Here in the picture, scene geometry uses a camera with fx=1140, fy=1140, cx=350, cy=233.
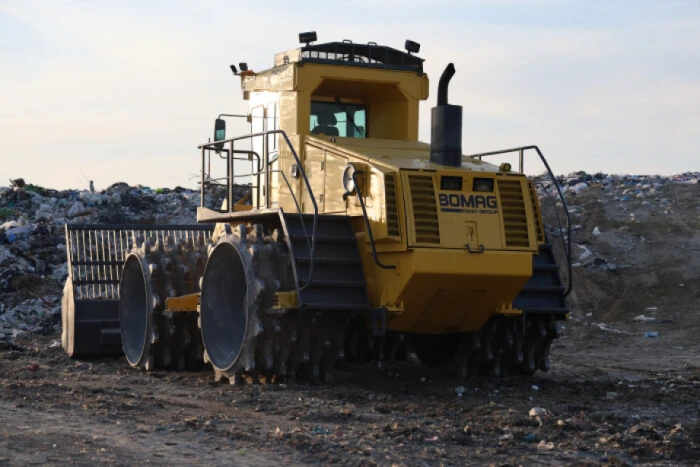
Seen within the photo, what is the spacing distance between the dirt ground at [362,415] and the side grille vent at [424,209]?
55.6 inches

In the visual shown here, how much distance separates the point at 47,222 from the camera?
2269 cm

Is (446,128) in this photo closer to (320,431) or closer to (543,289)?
(543,289)

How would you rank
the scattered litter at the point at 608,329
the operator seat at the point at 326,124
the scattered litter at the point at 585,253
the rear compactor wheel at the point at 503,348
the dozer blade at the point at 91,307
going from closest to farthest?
the rear compactor wheel at the point at 503,348 < the operator seat at the point at 326,124 < the dozer blade at the point at 91,307 < the scattered litter at the point at 608,329 < the scattered litter at the point at 585,253

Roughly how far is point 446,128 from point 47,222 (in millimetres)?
14043

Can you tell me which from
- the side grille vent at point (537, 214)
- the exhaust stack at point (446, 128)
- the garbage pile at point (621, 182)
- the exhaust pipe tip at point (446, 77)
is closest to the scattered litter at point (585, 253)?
the garbage pile at point (621, 182)

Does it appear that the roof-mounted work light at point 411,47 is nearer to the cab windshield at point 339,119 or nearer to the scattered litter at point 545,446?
the cab windshield at point 339,119

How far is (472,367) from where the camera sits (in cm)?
1130

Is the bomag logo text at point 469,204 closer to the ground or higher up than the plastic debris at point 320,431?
higher up

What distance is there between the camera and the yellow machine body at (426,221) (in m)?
9.72

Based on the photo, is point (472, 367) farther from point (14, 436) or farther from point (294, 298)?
point (14, 436)

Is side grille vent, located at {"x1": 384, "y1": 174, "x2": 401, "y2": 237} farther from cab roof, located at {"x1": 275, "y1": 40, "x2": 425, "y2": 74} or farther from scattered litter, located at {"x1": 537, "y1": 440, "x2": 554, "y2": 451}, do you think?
scattered litter, located at {"x1": 537, "y1": 440, "x2": 554, "y2": 451}

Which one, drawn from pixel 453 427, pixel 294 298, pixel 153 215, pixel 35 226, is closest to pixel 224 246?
pixel 294 298

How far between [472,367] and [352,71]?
322 centimetres

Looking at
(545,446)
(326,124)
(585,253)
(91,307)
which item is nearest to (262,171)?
(326,124)
